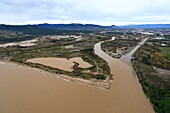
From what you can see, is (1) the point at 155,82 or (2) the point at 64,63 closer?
(1) the point at 155,82

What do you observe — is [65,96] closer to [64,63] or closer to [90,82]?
[90,82]

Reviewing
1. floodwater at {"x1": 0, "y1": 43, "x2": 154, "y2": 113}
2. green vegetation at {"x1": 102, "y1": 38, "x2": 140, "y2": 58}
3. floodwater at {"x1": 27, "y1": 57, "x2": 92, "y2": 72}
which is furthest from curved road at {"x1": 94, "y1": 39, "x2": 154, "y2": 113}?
green vegetation at {"x1": 102, "y1": 38, "x2": 140, "y2": 58}

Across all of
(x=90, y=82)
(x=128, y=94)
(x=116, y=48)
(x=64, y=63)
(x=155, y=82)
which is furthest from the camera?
(x=116, y=48)

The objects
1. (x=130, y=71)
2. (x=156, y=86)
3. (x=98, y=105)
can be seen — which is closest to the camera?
(x=98, y=105)

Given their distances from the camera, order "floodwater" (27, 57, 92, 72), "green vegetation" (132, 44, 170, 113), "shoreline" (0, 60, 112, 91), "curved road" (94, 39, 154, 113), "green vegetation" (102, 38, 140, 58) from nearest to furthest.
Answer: "curved road" (94, 39, 154, 113), "green vegetation" (132, 44, 170, 113), "shoreline" (0, 60, 112, 91), "floodwater" (27, 57, 92, 72), "green vegetation" (102, 38, 140, 58)

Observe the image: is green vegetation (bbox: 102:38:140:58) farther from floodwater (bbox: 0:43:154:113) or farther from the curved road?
floodwater (bbox: 0:43:154:113)

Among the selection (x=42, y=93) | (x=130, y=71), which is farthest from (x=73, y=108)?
(x=130, y=71)

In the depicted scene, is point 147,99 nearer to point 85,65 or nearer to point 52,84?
point 52,84

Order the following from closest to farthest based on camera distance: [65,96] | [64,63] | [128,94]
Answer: [65,96]
[128,94]
[64,63]

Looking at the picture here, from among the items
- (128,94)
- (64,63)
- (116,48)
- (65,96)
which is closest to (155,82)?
(128,94)
